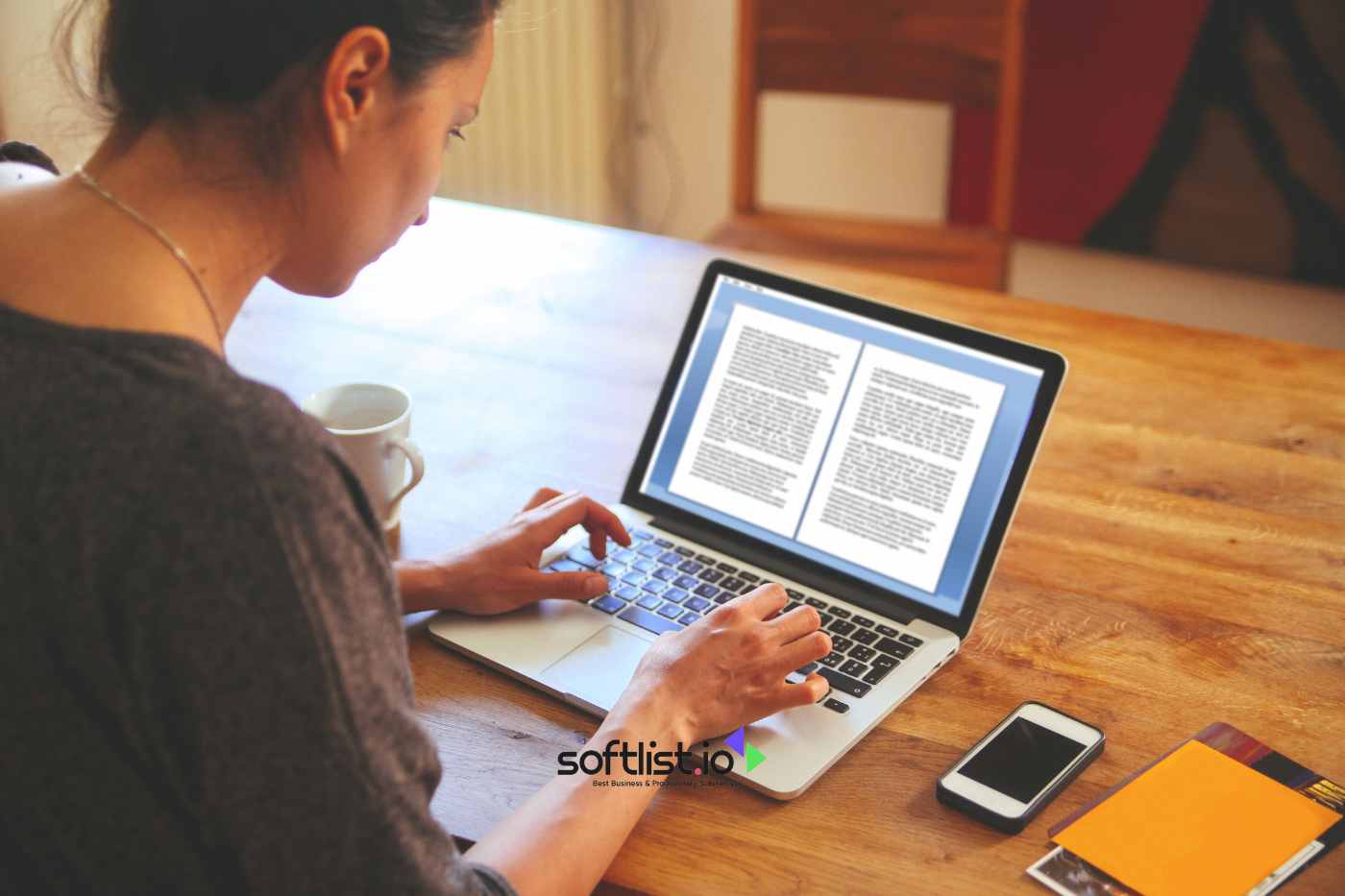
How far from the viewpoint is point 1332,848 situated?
→ 32.7 inches

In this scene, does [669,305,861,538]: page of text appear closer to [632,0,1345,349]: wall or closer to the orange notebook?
the orange notebook

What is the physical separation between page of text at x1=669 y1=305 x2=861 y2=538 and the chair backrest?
2.92 ft

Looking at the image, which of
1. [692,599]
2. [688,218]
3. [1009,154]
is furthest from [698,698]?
[688,218]

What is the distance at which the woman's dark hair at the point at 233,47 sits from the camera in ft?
2.25

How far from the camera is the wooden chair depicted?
74.7 inches

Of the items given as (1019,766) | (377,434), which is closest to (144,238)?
(377,434)

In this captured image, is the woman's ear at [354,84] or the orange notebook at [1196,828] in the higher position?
the woman's ear at [354,84]

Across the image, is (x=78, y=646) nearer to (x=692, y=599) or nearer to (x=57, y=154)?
(x=692, y=599)

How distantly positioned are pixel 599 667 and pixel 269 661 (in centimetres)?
38

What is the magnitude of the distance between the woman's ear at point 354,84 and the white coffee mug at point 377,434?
366 millimetres

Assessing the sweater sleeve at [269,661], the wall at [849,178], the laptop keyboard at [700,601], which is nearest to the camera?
the sweater sleeve at [269,661]

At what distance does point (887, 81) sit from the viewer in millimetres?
2029

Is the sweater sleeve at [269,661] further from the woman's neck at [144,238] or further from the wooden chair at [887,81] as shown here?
the wooden chair at [887,81]

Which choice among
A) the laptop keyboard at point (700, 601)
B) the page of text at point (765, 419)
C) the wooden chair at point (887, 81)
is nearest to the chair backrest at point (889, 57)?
the wooden chair at point (887, 81)
